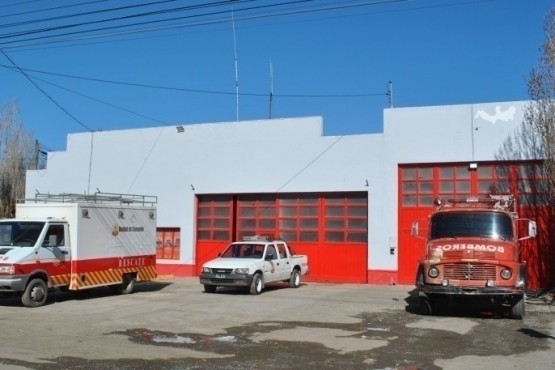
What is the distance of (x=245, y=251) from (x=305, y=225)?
17.4 ft

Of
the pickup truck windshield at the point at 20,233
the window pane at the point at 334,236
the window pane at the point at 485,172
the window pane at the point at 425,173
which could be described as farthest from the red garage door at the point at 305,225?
the pickup truck windshield at the point at 20,233

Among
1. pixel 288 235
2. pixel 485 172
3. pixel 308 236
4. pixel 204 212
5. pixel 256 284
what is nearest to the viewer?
pixel 256 284

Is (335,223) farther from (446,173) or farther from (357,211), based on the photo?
(446,173)

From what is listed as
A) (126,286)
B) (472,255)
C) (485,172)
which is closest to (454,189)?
(485,172)

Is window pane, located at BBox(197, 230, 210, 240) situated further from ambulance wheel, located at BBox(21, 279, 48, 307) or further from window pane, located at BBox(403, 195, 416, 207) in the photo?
ambulance wheel, located at BBox(21, 279, 48, 307)

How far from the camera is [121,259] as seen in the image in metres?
19.7

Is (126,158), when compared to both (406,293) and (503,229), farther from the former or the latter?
(503,229)

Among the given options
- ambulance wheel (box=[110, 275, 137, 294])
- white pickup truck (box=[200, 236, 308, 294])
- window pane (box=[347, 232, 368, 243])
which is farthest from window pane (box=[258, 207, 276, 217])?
ambulance wheel (box=[110, 275, 137, 294])

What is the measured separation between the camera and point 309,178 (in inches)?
1003

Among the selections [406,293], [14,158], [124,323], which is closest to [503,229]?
[406,293]

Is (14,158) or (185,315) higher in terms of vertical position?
(14,158)

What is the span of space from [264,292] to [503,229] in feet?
26.7

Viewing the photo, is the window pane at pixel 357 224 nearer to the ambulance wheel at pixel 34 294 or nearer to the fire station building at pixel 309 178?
the fire station building at pixel 309 178

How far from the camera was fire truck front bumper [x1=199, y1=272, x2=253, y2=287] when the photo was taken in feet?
63.4
